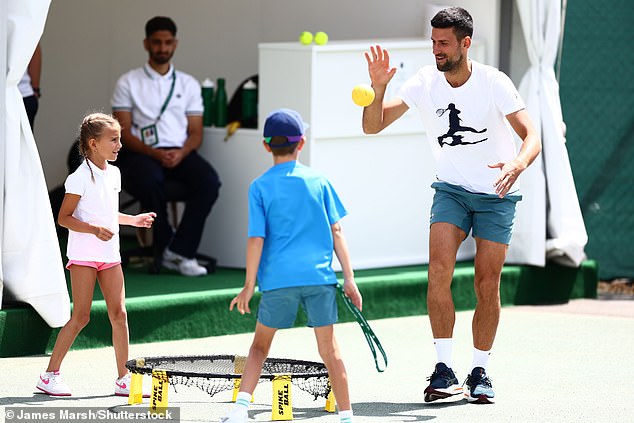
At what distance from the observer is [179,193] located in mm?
8961

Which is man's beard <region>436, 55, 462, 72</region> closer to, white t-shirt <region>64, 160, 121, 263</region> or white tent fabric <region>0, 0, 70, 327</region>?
white t-shirt <region>64, 160, 121, 263</region>

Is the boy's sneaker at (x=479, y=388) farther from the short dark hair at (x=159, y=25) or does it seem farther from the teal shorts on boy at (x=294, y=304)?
the short dark hair at (x=159, y=25)

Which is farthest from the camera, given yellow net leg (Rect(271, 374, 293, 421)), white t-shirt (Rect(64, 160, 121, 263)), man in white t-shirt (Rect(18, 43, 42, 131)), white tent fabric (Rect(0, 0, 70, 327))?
man in white t-shirt (Rect(18, 43, 42, 131))

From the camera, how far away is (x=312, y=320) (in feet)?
17.7

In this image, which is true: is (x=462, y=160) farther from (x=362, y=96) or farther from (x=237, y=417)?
(x=237, y=417)

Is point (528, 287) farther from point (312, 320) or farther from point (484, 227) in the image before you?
point (312, 320)

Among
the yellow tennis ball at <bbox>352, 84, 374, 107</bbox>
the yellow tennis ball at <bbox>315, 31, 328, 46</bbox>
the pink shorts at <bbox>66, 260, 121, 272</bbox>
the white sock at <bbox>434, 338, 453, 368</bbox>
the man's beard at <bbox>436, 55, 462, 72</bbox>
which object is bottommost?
the white sock at <bbox>434, 338, 453, 368</bbox>

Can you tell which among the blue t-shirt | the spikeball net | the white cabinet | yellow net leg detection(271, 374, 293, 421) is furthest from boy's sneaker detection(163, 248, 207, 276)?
the blue t-shirt

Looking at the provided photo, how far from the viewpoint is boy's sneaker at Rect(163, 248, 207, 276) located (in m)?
8.81

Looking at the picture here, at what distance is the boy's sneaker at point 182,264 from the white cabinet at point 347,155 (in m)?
0.46

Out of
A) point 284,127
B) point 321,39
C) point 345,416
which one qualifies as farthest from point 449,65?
point 321,39

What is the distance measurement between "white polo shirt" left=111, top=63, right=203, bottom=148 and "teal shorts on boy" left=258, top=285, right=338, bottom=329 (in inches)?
152

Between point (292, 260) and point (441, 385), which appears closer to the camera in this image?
point (292, 260)

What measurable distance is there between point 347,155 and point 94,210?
3147 millimetres
